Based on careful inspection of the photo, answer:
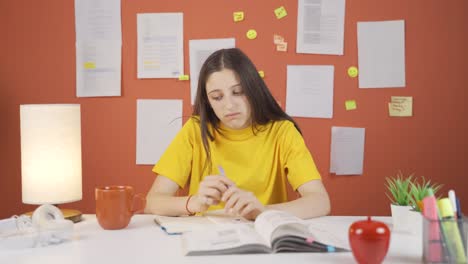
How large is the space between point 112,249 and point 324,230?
51cm

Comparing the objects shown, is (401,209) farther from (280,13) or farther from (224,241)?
(280,13)

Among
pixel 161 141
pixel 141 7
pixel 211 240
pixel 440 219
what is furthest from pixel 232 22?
pixel 440 219

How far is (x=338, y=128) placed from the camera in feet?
9.09

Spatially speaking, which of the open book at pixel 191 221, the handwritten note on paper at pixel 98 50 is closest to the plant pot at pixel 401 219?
the open book at pixel 191 221

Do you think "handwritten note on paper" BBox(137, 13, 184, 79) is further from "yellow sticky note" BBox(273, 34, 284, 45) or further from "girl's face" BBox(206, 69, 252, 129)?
"girl's face" BBox(206, 69, 252, 129)

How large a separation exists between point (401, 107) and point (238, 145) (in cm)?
115

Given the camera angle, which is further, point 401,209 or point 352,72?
point 352,72

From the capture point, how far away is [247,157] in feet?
6.40

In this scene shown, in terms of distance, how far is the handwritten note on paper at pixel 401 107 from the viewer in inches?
109

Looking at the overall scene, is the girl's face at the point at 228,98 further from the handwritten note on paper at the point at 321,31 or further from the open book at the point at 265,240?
the handwritten note on paper at the point at 321,31

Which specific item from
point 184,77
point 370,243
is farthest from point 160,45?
point 370,243

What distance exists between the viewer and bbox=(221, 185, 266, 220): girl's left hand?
148 centimetres

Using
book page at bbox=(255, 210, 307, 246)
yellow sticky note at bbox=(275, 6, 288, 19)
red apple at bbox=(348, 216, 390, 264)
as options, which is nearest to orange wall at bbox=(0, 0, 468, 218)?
yellow sticky note at bbox=(275, 6, 288, 19)

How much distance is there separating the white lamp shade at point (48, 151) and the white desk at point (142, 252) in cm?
42
